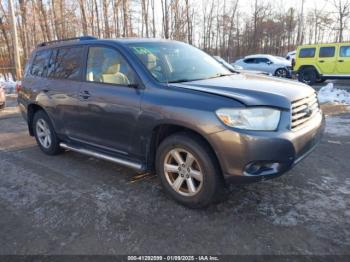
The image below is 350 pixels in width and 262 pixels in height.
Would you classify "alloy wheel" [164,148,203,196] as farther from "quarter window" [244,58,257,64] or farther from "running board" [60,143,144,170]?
"quarter window" [244,58,257,64]

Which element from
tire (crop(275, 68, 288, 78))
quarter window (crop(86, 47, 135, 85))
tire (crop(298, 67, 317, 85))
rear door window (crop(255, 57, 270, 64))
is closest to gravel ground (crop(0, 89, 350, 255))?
quarter window (crop(86, 47, 135, 85))

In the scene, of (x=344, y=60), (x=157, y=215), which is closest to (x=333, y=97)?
(x=344, y=60)

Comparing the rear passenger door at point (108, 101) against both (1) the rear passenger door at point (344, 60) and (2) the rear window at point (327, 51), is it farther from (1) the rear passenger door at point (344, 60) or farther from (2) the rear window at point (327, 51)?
(2) the rear window at point (327, 51)

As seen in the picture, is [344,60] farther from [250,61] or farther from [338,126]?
[338,126]

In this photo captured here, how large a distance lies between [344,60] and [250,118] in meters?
14.3

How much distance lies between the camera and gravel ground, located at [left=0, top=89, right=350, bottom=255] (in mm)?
2857

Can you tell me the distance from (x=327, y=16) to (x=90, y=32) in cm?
2721

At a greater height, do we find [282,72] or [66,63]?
[66,63]

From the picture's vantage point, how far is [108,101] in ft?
13.0

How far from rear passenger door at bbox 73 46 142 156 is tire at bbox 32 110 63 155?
3.08 feet

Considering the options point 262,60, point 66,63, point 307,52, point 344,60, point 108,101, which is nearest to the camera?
point 108,101

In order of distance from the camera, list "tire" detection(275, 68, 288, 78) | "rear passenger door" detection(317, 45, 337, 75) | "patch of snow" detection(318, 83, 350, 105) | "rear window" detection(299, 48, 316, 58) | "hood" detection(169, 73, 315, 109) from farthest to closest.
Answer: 1. "tire" detection(275, 68, 288, 78)
2. "rear window" detection(299, 48, 316, 58)
3. "rear passenger door" detection(317, 45, 337, 75)
4. "patch of snow" detection(318, 83, 350, 105)
5. "hood" detection(169, 73, 315, 109)

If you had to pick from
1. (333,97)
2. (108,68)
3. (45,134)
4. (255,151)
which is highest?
(108,68)

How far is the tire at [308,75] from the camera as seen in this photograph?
16.2m
